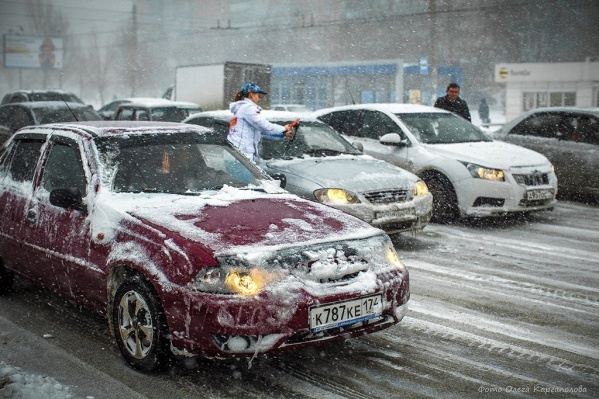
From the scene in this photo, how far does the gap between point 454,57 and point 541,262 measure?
68.4m

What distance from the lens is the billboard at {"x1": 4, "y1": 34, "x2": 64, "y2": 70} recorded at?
71.2 metres

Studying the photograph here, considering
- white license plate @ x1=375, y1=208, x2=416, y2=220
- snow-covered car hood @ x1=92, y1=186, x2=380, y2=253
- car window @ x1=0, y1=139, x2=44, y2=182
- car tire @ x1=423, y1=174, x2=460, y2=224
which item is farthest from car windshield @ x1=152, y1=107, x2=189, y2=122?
snow-covered car hood @ x1=92, y1=186, x2=380, y2=253

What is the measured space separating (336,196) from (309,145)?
1320 mm

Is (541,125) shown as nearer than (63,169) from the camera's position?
No

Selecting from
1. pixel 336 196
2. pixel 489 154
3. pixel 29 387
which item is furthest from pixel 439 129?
pixel 29 387

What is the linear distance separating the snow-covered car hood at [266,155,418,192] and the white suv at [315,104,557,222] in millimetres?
1002

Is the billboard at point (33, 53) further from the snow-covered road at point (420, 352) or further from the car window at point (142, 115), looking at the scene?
the snow-covered road at point (420, 352)

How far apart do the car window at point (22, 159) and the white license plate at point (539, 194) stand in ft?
20.9

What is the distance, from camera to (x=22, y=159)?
6.01 metres

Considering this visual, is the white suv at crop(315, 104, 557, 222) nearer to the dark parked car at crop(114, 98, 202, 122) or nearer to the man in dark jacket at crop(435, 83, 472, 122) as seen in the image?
the man in dark jacket at crop(435, 83, 472, 122)

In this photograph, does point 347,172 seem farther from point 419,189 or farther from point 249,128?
point 249,128

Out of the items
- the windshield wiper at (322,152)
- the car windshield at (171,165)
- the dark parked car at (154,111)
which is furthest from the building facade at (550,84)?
the car windshield at (171,165)

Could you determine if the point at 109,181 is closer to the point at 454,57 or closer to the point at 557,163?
the point at 557,163

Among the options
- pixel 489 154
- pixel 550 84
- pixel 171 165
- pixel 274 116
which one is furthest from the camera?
pixel 550 84
